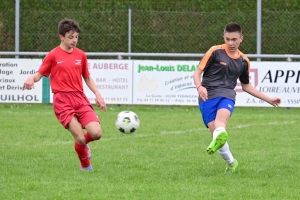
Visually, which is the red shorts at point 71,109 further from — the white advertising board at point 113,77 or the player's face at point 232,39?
the white advertising board at point 113,77

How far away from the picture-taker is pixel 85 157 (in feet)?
26.8

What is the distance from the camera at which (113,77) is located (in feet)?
52.4

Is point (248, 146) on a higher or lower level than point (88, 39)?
lower

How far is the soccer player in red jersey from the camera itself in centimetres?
805

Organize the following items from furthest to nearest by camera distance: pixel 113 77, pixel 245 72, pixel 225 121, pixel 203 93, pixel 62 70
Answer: pixel 113 77 → pixel 245 72 → pixel 62 70 → pixel 225 121 → pixel 203 93

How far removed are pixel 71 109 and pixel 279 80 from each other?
8.13 meters

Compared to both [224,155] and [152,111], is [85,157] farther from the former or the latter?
[152,111]

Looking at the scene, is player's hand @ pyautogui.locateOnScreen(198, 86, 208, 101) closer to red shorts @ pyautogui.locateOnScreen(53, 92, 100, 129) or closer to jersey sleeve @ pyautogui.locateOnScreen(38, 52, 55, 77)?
red shorts @ pyautogui.locateOnScreen(53, 92, 100, 129)

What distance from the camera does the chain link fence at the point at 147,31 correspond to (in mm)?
17047

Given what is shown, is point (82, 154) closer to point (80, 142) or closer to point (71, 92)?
point (80, 142)

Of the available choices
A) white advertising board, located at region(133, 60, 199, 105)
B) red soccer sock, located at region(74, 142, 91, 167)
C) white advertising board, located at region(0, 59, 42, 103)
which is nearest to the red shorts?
red soccer sock, located at region(74, 142, 91, 167)

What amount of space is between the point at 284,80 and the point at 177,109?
2.38 m

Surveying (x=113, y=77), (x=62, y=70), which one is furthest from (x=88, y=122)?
(x=113, y=77)

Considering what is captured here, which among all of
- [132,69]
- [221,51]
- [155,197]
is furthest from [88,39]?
[155,197]
